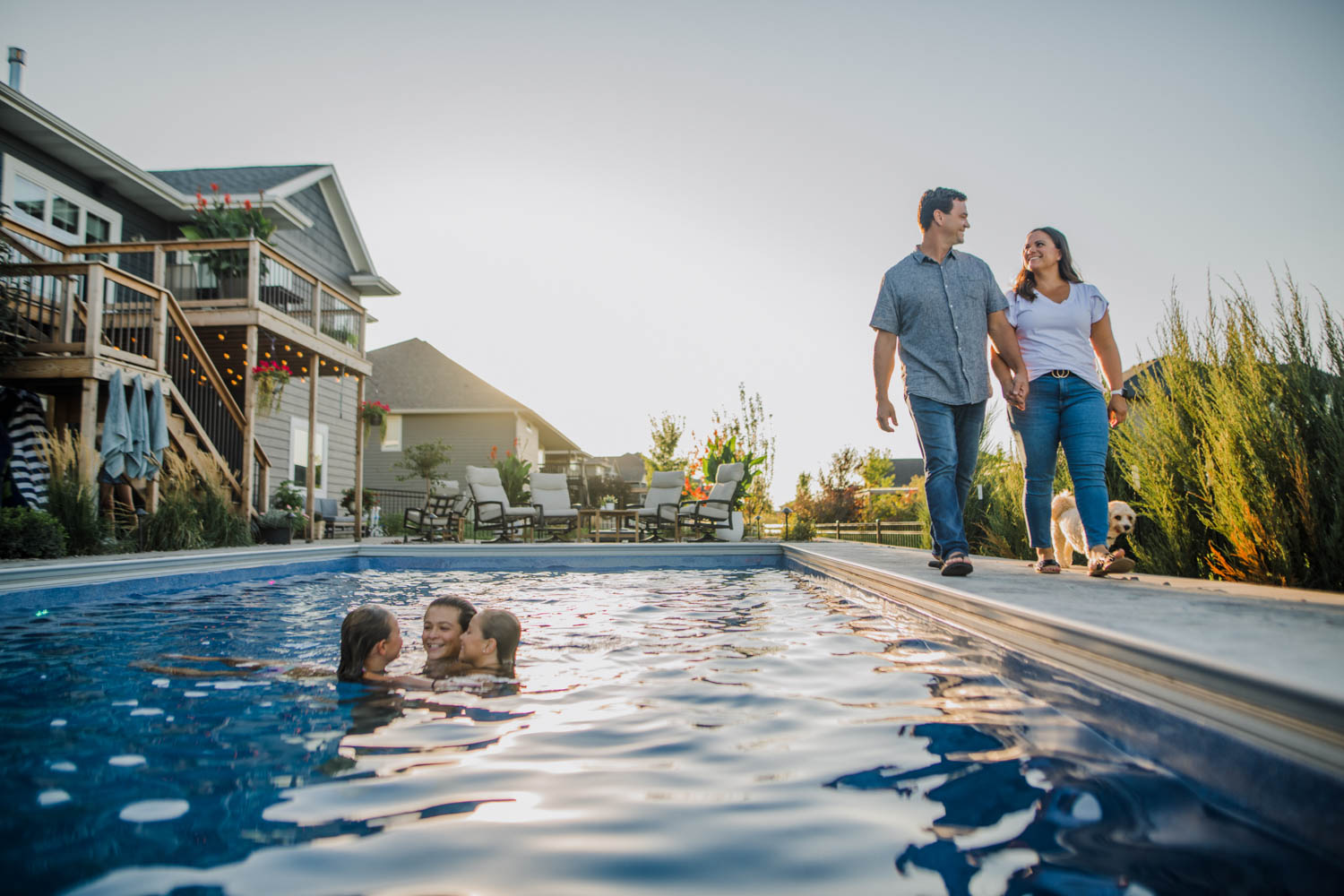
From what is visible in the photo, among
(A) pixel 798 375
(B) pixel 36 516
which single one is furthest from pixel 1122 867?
(A) pixel 798 375

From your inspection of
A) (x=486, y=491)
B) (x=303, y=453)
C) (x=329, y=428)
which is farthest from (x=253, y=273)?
(x=329, y=428)

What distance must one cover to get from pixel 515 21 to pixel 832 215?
507cm

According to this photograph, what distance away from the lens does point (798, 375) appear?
1495cm

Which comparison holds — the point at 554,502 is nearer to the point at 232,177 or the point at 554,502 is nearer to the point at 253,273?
the point at 253,273

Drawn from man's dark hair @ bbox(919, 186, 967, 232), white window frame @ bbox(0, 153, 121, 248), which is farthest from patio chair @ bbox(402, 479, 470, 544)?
man's dark hair @ bbox(919, 186, 967, 232)

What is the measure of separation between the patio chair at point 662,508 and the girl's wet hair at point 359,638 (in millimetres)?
9323

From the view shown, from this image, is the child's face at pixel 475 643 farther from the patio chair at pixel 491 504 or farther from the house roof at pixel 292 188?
the house roof at pixel 292 188

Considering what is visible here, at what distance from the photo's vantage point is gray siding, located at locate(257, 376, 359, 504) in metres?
14.8

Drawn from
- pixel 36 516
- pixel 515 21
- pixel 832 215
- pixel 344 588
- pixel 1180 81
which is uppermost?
pixel 515 21

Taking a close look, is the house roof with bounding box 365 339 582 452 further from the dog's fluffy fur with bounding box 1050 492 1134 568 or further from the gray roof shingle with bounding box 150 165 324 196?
the dog's fluffy fur with bounding box 1050 492 1134 568

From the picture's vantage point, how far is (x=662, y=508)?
39.7 feet

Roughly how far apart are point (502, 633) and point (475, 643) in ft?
0.35

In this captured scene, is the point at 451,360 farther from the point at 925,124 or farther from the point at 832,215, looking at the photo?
the point at 925,124

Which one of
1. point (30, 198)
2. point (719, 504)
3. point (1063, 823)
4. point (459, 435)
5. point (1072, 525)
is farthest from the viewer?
point (459, 435)
